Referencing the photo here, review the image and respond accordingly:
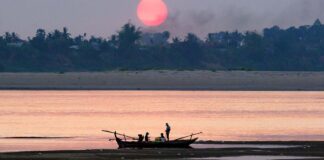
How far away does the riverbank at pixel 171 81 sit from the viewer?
15862cm

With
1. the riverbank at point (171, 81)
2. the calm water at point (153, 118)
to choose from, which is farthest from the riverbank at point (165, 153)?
the riverbank at point (171, 81)

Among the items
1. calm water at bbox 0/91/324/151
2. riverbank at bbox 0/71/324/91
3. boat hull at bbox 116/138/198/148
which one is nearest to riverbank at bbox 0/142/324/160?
boat hull at bbox 116/138/198/148

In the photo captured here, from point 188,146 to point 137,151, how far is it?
3.92 m

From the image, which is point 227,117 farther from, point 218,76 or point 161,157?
point 218,76

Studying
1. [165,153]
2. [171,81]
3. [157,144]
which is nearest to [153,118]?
[157,144]

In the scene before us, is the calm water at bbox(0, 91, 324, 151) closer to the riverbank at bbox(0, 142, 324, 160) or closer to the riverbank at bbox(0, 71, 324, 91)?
the riverbank at bbox(0, 142, 324, 160)

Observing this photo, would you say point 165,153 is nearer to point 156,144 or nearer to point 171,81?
point 156,144

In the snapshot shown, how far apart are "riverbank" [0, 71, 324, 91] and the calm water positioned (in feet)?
58.8

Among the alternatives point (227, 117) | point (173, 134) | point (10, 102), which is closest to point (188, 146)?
point (173, 134)

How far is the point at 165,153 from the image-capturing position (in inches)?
2238

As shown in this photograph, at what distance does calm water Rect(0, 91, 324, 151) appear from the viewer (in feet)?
234

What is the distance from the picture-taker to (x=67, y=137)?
2761 inches

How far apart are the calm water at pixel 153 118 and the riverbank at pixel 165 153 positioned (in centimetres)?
455

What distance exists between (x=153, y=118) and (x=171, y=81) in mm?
66399
